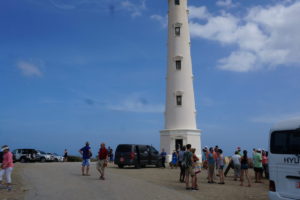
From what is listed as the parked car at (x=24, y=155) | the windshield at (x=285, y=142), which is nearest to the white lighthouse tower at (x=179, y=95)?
the parked car at (x=24, y=155)

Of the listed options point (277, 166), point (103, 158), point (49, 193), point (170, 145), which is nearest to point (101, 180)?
point (103, 158)

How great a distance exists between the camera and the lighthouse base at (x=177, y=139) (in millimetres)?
36250

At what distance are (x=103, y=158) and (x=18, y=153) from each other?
22833 mm

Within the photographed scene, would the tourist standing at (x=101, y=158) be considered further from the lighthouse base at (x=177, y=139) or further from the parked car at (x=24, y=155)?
the parked car at (x=24, y=155)

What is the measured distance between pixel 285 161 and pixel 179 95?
88.3ft

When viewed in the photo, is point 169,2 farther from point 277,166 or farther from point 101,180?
point 277,166

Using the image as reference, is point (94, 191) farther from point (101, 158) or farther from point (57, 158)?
point (57, 158)

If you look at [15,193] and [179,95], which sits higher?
[179,95]

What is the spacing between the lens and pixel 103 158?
19.4 meters

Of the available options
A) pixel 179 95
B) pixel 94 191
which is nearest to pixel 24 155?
pixel 179 95

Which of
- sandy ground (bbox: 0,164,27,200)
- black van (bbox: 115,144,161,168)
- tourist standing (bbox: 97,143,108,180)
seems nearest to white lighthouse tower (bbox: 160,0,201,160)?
black van (bbox: 115,144,161,168)

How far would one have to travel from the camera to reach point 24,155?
39.1m

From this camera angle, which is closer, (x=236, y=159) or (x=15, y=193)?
(x=15, y=193)

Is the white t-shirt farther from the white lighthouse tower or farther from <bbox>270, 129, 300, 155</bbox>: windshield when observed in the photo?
the white lighthouse tower
